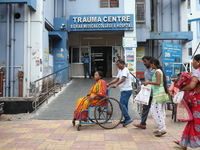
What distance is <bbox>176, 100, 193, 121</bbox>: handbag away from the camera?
12.2 ft

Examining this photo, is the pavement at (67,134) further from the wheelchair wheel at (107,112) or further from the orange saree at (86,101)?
the orange saree at (86,101)

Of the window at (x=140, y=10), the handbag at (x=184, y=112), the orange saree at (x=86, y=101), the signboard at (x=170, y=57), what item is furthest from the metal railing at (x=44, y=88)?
the signboard at (x=170, y=57)

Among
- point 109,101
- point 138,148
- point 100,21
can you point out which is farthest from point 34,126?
point 100,21

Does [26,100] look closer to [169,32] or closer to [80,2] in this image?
[80,2]

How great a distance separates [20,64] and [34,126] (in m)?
3.88

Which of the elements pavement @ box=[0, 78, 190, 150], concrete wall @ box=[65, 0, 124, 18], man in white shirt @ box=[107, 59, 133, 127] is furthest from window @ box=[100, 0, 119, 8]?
man in white shirt @ box=[107, 59, 133, 127]

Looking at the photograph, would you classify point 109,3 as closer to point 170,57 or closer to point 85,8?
point 85,8

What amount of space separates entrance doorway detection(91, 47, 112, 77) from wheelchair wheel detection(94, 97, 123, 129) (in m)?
10.1

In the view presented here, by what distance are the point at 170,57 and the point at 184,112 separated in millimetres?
10943

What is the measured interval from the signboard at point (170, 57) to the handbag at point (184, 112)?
10.3 m

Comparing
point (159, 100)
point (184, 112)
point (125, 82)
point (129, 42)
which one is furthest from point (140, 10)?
point (184, 112)

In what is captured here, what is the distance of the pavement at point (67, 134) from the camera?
13.8ft

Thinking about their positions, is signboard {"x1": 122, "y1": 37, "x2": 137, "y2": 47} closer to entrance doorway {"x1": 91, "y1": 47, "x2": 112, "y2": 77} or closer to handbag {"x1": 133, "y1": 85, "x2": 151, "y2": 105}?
entrance doorway {"x1": 91, "y1": 47, "x2": 112, "y2": 77}

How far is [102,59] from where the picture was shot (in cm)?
1603
